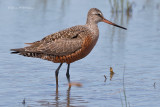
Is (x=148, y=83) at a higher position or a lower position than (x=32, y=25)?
lower

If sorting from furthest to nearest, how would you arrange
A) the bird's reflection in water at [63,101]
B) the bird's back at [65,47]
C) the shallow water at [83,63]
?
the bird's back at [65,47]
the shallow water at [83,63]
the bird's reflection in water at [63,101]

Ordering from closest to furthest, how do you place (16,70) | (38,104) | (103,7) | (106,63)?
(38,104) < (16,70) < (106,63) < (103,7)

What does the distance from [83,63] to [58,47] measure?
52.4 inches

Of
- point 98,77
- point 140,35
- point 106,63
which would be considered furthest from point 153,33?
point 98,77

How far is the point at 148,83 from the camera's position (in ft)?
25.5

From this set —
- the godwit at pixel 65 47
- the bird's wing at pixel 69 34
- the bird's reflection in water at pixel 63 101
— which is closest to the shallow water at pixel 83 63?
the bird's reflection in water at pixel 63 101

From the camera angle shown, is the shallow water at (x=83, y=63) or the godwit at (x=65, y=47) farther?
the godwit at (x=65, y=47)

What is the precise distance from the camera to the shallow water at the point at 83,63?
6980mm

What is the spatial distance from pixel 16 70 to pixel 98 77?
1.51m

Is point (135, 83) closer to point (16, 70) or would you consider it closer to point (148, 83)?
point (148, 83)

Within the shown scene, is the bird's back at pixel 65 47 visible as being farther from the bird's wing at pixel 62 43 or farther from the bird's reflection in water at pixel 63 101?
the bird's reflection in water at pixel 63 101

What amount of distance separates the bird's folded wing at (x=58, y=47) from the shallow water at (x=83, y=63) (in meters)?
0.50

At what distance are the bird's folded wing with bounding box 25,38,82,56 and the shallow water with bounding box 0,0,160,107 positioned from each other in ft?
1.65

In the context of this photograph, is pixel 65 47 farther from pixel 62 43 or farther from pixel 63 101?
pixel 63 101
